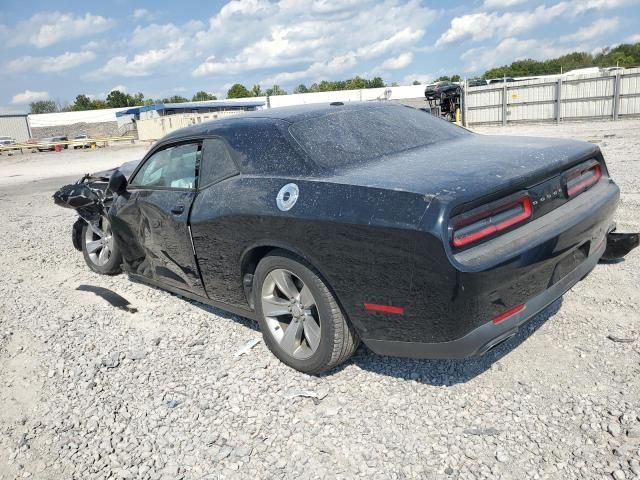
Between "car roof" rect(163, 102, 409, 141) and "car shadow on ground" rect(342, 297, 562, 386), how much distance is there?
1697mm

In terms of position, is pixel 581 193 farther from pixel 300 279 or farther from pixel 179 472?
pixel 179 472

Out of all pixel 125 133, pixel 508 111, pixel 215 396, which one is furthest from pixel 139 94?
pixel 215 396

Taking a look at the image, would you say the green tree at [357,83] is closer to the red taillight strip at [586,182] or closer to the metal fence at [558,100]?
the metal fence at [558,100]

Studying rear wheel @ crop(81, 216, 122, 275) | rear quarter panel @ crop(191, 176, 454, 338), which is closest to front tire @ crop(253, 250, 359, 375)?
rear quarter panel @ crop(191, 176, 454, 338)

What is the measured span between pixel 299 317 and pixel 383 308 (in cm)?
72

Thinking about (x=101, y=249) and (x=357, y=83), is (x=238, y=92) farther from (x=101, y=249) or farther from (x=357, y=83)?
(x=101, y=249)

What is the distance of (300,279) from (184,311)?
1895 millimetres

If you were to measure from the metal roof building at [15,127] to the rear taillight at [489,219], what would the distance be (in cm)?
6888

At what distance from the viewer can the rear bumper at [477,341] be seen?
2539mm

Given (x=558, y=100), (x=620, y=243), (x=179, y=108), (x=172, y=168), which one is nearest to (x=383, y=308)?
(x=172, y=168)

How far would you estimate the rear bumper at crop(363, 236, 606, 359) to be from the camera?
2539 mm

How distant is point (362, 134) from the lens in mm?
3574

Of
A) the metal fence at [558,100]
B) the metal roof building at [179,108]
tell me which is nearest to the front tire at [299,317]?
the metal fence at [558,100]

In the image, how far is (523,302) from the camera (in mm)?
2676
